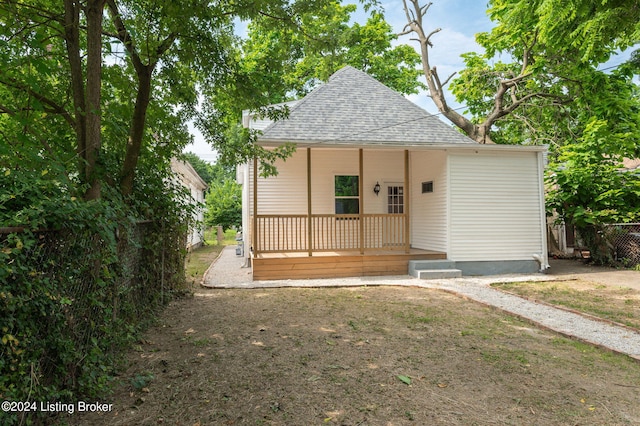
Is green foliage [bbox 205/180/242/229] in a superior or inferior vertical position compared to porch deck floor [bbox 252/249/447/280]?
superior

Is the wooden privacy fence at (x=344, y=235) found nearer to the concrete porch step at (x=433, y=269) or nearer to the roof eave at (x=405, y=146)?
the concrete porch step at (x=433, y=269)

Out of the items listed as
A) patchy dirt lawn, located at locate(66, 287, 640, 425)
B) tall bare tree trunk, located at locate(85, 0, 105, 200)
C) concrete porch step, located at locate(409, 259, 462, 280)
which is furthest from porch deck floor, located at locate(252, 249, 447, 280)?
tall bare tree trunk, located at locate(85, 0, 105, 200)

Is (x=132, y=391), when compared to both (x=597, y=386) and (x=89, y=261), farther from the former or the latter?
(x=597, y=386)

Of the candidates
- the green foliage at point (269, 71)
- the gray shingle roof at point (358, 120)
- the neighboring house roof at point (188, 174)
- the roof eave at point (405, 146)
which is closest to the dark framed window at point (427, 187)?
the gray shingle roof at point (358, 120)

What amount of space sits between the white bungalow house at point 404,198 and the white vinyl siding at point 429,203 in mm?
33

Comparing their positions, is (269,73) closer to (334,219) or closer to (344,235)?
(344,235)

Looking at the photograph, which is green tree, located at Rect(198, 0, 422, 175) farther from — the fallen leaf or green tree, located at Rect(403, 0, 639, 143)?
green tree, located at Rect(403, 0, 639, 143)

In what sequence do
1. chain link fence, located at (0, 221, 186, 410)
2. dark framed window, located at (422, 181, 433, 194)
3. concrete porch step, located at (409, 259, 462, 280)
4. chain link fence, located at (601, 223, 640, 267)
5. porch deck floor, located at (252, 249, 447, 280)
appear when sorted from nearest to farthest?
chain link fence, located at (0, 221, 186, 410), porch deck floor, located at (252, 249, 447, 280), concrete porch step, located at (409, 259, 462, 280), chain link fence, located at (601, 223, 640, 267), dark framed window, located at (422, 181, 433, 194)

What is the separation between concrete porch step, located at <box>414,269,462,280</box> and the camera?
9.41m

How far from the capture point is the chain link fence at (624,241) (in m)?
10.5

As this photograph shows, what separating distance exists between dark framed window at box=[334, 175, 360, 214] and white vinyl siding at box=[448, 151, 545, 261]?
3039mm

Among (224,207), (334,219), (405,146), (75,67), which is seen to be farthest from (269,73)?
(224,207)

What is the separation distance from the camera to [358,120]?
425 inches

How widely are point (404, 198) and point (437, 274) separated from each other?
Result: 226 cm
